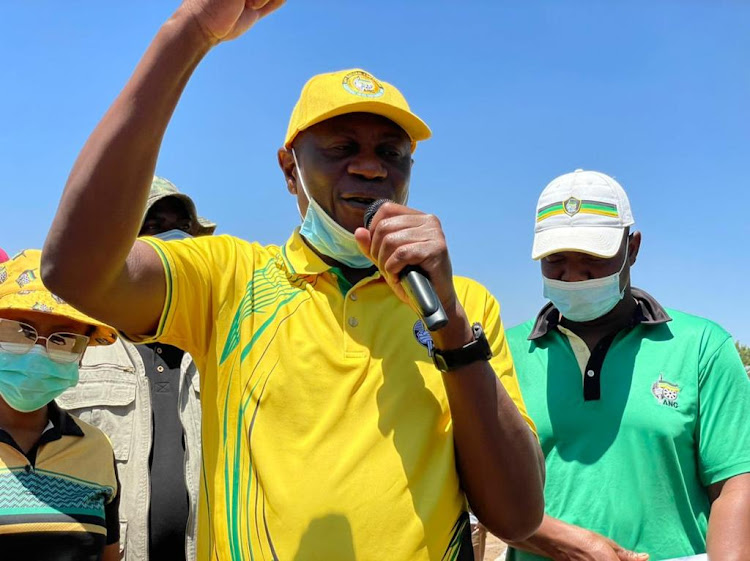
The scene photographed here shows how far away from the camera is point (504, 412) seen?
1960 millimetres

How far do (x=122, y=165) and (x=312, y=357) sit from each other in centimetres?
69

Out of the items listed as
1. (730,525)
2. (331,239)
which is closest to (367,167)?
(331,239)

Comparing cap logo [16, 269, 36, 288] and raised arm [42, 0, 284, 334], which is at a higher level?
raised arm [42, 0, 284, 334]

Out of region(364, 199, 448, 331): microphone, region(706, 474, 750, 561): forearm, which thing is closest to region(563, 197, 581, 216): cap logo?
region(706, 474, 750, 561): forearm

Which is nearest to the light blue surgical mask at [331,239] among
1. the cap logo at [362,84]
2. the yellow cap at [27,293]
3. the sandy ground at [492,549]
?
the cap logo at [362,84]

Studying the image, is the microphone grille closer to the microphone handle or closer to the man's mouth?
the man's mouth

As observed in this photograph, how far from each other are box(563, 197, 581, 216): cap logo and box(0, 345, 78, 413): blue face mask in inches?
95.5

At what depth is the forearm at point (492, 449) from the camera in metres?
1.93

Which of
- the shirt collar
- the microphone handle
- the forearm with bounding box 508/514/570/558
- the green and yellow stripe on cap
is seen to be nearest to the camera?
the microphone handle

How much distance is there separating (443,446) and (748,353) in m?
20.4

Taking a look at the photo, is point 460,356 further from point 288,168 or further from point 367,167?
point 288,168

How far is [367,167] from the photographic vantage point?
2.22 meters

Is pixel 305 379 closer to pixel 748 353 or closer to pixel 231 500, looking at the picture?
pixel 231 500

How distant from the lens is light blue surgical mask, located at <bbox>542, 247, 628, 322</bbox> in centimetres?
346
